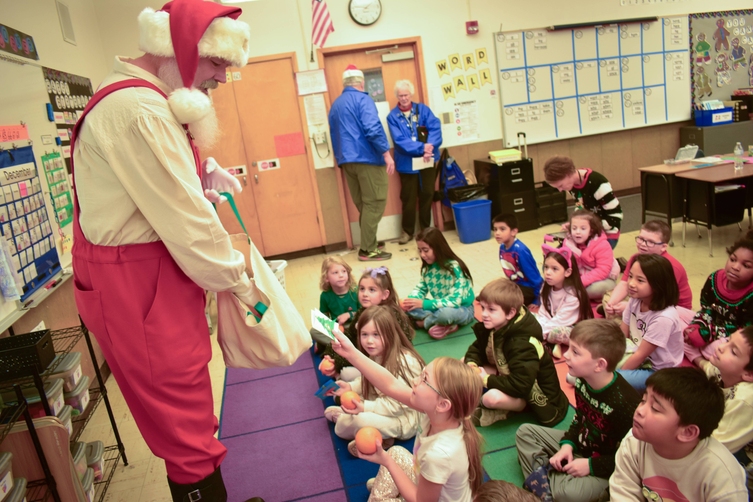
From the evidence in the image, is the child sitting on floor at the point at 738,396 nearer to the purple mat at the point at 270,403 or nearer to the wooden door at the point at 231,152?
the purple mat at the point at 270,403

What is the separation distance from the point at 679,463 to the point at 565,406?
99 centimetres

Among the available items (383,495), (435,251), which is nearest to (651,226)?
(435,251)

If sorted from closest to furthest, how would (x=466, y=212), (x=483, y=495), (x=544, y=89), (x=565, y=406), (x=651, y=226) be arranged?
(x=483, y=495), (x=565, y=406), (x=651, y=226), (x=466, y=212), (x=544, y=89)

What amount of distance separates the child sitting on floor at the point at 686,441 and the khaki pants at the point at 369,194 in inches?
163

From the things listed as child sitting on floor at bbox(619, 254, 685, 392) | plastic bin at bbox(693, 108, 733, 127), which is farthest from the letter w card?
plastic bin at bbox(693, 108, 733, 127)

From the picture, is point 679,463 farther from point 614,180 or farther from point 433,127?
point 614,180

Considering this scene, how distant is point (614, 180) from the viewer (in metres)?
6.80

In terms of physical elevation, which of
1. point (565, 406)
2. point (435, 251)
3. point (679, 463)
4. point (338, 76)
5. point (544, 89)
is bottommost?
point (565, 406)

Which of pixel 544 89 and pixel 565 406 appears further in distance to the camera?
pixel 544 89

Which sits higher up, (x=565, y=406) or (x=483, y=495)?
(x=483, y=495)

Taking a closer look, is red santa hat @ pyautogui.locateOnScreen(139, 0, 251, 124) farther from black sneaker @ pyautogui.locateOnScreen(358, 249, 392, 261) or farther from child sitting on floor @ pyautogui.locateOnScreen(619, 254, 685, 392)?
black sneaker @ pyautogui.locateOnScreen(358, 249, 392, 261)

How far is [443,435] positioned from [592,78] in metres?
5.84

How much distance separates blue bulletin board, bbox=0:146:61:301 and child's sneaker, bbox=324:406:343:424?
152 centimetres

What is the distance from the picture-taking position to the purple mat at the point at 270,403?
2.89m
